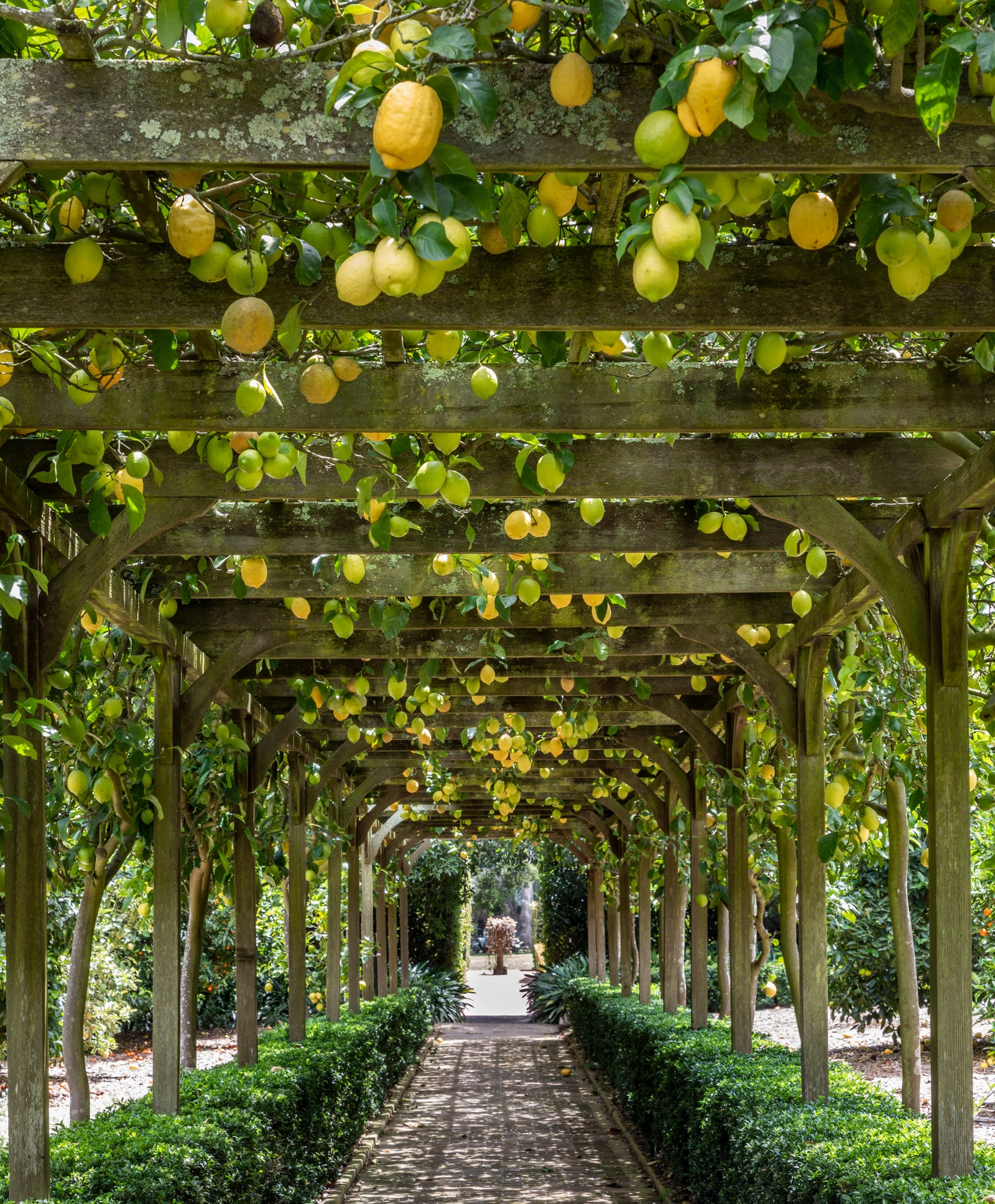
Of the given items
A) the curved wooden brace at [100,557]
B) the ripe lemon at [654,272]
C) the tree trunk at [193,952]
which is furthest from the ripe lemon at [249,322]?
the tree trunk at [193,952]

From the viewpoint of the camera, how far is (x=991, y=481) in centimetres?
341

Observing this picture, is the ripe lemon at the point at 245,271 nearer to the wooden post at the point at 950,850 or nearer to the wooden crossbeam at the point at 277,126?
the wooden crossbeam at the point at 277,126

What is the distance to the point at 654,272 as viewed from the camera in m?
1.55

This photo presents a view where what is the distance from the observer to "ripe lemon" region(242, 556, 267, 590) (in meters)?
3.93

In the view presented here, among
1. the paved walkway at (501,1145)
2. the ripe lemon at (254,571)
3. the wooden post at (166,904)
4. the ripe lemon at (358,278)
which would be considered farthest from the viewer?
the paved walkway at (501,1145)

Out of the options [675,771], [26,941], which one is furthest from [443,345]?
[675,771]

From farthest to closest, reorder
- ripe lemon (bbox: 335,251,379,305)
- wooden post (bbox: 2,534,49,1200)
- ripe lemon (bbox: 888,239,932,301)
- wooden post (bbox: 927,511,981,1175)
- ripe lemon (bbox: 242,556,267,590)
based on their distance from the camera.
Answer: ripe lemon (bbox: 242,556,267,590) → wooden post (bbox: 927,511,981,1175) → wooden post (bbox: 2,534,49,1200) → ripe lemon (bbox: 888,239,932,301) → ripe lemon (bbox: 335,251,379,305)

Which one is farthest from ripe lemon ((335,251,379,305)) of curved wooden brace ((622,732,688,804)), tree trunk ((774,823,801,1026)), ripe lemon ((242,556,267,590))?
curved wooden brace ((622,732,688,804))

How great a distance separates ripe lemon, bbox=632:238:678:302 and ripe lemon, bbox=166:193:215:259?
2.56ft

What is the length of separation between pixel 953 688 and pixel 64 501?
293 cm

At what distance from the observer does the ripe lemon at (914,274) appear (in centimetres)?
183

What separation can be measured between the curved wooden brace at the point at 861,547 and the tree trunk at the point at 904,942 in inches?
69.8

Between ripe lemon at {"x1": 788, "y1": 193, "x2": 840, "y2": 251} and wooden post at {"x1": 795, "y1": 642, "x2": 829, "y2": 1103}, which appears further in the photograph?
wooden post at {"x1": 795, "y1": 642, "x2": 829, "y2": 1103}

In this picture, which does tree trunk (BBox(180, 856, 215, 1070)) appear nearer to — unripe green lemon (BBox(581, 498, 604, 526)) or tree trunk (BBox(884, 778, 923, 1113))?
tree trunk (BBox(884, 778, 923, 1113))
